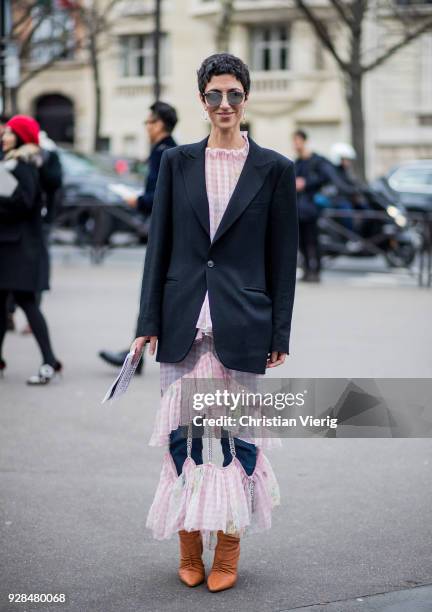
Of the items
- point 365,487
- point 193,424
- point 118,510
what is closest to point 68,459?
point 118,510

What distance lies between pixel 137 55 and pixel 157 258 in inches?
1736

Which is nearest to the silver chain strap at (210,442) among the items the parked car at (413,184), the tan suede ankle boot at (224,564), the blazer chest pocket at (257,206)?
the tan suede ankle boot at (224,564)

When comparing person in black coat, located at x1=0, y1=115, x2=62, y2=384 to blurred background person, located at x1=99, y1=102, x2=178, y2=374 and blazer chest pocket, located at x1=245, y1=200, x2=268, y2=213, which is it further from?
blazer chest pocket, located at x1=245, y1=200, x2=268, y2=213

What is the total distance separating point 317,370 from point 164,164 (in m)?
5.10

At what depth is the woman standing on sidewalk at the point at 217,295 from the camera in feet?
13.8

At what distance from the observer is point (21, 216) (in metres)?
8.24

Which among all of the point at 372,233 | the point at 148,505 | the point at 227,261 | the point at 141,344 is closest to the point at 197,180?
the point at 227,261

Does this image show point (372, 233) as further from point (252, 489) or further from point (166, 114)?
point (252, 489)

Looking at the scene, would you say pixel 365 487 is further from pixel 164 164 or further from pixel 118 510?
pixel 164 164

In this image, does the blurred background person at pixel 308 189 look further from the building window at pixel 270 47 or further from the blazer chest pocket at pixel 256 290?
the building window at pixel 270 47

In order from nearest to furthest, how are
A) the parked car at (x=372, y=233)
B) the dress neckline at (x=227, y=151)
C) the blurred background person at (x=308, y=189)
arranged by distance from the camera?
1. the dress neckline at (x=227, y=151)
2. the blurred background person at (x=308, y=189)
3. the parked car at (x=372, y=233)

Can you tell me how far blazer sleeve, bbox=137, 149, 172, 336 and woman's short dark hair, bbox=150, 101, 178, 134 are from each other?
11.1 feet

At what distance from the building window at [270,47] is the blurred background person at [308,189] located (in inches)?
1125

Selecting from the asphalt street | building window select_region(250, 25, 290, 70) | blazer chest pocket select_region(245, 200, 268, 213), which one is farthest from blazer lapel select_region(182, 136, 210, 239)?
building window select_region(250, 25, 290, 70)
